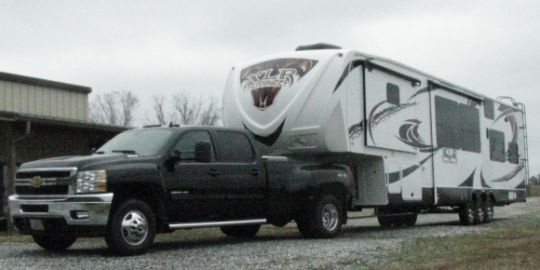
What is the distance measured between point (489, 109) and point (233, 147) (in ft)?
33.7

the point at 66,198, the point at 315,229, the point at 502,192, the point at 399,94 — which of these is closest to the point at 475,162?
the point at 502,192

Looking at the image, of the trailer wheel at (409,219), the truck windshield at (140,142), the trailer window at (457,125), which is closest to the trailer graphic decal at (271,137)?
the truck windshield at (140,142)

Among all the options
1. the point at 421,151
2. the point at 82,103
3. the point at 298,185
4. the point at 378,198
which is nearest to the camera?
the point at 298,185

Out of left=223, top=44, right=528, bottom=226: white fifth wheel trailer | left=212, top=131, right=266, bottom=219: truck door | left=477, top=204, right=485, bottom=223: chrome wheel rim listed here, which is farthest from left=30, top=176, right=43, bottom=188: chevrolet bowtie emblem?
left=477, top=204, right=485, bottom=223: chrome wheel rim

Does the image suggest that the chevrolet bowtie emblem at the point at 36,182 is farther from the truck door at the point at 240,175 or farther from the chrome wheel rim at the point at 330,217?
the chrome wheel rim at the point at 330,217

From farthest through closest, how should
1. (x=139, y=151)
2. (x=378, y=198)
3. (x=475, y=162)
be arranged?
(x=475, y=162) → (x=378, y=198) → (x=139, y=151)

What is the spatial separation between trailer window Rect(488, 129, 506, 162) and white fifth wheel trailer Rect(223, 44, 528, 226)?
35.1 inches

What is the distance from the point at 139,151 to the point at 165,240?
120 inches

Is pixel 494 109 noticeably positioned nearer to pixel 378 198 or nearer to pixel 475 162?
pixel 475 162

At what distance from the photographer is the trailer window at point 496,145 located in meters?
19.7

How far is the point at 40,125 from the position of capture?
1867cm

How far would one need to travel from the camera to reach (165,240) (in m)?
13.5

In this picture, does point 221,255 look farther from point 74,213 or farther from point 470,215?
point 470,215

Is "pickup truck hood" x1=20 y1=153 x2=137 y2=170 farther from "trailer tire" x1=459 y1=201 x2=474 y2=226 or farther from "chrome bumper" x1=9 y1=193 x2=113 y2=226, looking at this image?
"trailer tire" x1=459 y1=201 x2=474 y2=226
